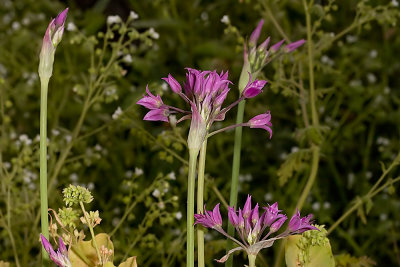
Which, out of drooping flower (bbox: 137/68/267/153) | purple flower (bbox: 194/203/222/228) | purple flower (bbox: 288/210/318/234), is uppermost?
drooping flower (bbox: 137/68/267/153)

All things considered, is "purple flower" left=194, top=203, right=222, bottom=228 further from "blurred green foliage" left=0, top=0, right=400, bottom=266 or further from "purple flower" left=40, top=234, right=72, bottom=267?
"blurred green foliage" left=0, top=0, right=400, bottom=266

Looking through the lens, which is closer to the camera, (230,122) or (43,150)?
(43,150)

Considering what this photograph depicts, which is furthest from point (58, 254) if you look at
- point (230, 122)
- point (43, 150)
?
point (230, 122)

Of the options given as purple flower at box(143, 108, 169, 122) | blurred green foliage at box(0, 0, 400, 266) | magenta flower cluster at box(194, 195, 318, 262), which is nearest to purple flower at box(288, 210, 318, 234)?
magenta flower cluster at box(194, 195, 318, 262)

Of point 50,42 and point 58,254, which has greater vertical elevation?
point 50,42

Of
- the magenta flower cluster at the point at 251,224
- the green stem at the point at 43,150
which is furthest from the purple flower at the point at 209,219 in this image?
the green stem at the point at 43,150

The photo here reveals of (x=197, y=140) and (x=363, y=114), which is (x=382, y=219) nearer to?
(x=363, y=114)

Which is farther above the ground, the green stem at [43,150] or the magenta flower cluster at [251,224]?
the green stem at [43,150]

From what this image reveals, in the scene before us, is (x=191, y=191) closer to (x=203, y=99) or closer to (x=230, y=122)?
(x=203, y=99)

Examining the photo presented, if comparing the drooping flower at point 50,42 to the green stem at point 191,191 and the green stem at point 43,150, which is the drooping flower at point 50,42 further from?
the green stem at point 191,191

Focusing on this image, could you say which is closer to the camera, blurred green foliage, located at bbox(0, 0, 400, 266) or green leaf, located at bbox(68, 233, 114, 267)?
green leaf, located at bbox(68, 233, 114, 267)

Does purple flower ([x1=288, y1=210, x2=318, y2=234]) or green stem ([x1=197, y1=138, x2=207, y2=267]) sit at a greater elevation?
green stem ([x1=197, y1=138, x2=207, y2=267])

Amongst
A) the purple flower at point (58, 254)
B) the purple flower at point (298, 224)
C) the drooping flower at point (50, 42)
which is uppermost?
the drooping flower at point (50, 42)
